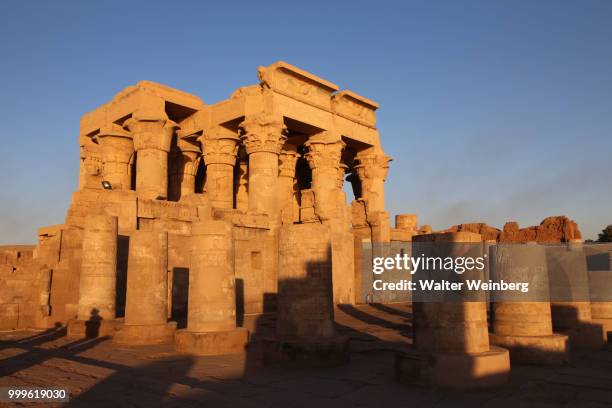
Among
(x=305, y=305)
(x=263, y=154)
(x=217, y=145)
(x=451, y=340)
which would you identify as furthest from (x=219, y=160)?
(x=451, y=340)

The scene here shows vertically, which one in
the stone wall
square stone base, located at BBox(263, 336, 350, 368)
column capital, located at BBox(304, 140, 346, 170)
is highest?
column capital, located at BBox(304, 140, 346, 170)

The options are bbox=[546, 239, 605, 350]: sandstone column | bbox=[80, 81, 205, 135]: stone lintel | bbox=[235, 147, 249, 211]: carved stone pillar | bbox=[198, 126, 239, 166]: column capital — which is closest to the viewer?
bbox=[546, 239, 605, 350]: sandstone column

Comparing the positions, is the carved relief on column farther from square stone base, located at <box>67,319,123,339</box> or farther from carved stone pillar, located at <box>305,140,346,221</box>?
square stone base, located at <box>67,319,123,339</box>

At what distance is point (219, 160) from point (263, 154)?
10.8 feet

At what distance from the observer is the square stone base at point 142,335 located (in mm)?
11211

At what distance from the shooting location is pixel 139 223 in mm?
16203

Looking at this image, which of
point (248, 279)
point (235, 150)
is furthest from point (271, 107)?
point (248, 279)

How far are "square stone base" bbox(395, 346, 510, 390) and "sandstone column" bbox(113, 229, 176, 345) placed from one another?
663 centimetres

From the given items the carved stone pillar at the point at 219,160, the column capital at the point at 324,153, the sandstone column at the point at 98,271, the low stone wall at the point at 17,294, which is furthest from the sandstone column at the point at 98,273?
the column capital at the point at 324,153

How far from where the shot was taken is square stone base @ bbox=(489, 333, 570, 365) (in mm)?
8242

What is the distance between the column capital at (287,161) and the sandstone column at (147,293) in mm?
14306

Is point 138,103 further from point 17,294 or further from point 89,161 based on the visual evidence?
point 17,294

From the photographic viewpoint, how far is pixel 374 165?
2631 centimetres

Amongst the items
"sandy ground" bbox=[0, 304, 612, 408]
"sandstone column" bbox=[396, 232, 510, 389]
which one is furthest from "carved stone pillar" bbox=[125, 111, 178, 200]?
"sandstone column" bbox=[396, 232, 510, 389]
